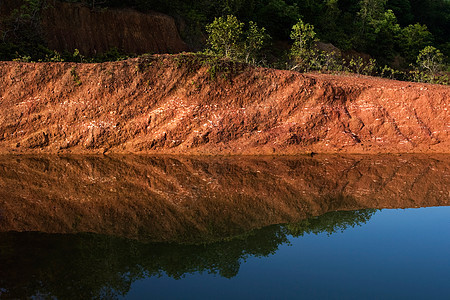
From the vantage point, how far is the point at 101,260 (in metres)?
5.74

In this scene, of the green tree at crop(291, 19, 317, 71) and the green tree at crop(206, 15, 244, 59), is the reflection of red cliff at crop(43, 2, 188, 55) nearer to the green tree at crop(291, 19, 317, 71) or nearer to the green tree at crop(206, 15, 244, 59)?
the green tree at crop(206, 15, 244, 59)

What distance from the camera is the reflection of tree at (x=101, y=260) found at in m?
5.07

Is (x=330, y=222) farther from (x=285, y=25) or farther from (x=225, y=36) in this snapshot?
(x=285, y=25)

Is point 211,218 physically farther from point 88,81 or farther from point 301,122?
point 88,81

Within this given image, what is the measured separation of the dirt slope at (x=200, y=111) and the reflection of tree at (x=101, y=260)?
632cm

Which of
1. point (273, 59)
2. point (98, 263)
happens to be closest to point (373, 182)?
point (98, 263)

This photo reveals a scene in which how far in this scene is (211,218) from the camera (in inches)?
288

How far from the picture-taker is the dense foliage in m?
17.8

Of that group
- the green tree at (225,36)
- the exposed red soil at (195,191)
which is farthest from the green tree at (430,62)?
the exposed red soil at (195,191)

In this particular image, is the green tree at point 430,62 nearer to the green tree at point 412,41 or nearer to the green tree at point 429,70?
the green tree at point 429,70

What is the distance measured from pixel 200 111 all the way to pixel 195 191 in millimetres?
4560

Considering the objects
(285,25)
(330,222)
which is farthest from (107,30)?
(330,222)

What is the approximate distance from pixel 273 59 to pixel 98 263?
77.7 feet

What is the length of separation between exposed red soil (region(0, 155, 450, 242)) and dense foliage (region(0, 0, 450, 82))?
7994mm
